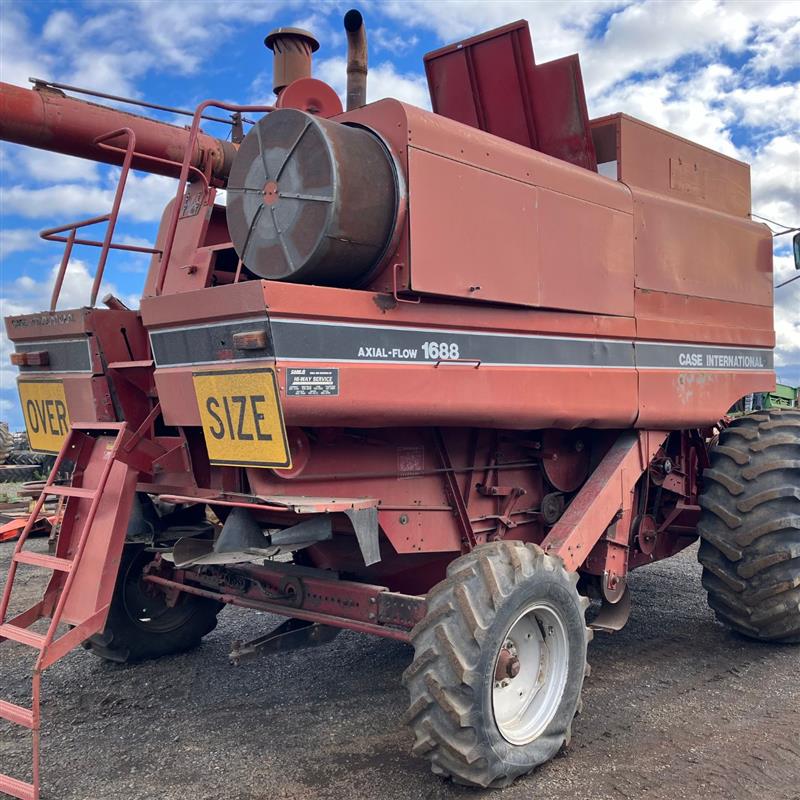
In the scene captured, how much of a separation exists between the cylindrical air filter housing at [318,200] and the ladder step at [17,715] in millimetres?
2252

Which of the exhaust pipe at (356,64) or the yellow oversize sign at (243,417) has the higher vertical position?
the exhaust pipe at (356,64)

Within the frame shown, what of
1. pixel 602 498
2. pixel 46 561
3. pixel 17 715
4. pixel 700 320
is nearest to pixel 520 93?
pixel 700 320

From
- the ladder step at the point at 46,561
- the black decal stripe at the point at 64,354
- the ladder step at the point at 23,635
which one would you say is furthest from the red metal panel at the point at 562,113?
the ladder step at the point at 23,635

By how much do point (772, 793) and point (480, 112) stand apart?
4.25 metres

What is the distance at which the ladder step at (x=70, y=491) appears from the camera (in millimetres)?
4344

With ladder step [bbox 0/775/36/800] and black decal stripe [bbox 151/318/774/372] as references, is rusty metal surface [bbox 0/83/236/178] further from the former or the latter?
ladder step [bbox 0/775/36/800]

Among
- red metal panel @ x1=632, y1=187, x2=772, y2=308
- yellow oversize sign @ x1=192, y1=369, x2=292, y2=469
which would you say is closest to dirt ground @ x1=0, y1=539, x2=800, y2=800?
yellow oversize sign @ x1=192, y1=369, x2=292, y2=469

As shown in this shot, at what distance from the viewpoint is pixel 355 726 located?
15.0ft

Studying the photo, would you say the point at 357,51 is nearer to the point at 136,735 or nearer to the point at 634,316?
the point at 634,316

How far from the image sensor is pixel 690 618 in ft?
22.2

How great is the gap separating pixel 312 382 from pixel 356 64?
249cm

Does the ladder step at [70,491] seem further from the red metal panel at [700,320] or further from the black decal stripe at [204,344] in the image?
the red metal panel at [700,320]

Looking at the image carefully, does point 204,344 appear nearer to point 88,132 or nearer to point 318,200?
point 318,200

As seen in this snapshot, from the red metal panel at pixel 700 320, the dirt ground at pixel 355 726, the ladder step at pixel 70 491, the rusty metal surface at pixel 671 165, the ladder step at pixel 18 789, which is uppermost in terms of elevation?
the rusty metal surface at pixel 671 165
